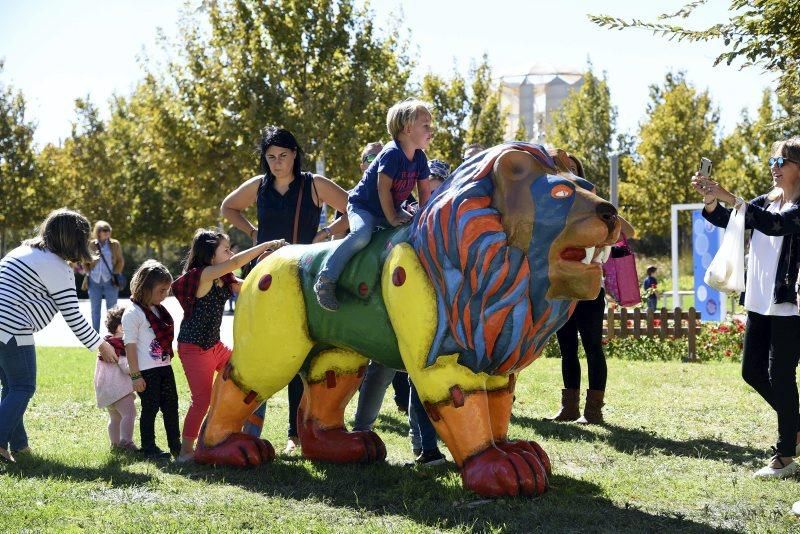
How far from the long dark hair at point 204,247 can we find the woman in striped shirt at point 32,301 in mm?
630

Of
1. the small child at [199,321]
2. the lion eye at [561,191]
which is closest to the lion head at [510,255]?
the lion eye at [561,191]

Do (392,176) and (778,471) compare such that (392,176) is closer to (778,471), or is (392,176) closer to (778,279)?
(778,279)

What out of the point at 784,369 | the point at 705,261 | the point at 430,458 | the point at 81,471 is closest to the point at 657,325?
the point at 705,261

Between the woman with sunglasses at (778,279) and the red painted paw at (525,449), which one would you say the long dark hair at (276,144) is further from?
the woman with sunglasses at (778,279)

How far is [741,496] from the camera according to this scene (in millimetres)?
4617

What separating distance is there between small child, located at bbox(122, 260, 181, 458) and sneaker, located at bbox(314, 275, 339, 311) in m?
1.58

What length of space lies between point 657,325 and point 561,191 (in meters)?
8.27

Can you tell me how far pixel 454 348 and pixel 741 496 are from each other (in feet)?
5.43

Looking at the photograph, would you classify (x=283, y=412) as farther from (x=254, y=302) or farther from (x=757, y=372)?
(x=757, y=372)

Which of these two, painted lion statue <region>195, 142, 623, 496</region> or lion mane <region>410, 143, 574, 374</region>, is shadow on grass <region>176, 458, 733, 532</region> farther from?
lion mane <region>410, 143, 574, 374</region>

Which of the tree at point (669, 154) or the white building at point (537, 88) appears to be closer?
the tree at point (669, 154)

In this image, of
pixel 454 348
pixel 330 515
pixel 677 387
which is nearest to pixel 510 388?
pixel 454 348

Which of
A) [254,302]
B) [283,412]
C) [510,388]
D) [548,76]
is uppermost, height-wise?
[548,76]

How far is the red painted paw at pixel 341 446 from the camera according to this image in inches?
213
